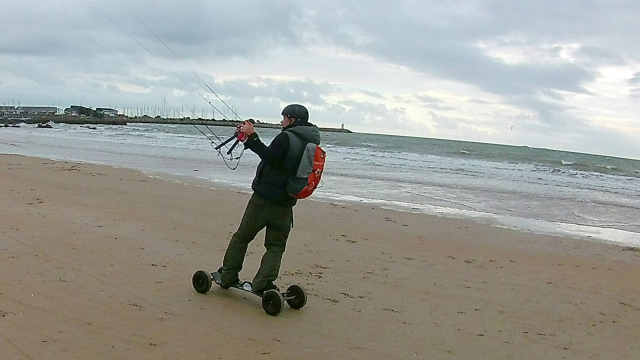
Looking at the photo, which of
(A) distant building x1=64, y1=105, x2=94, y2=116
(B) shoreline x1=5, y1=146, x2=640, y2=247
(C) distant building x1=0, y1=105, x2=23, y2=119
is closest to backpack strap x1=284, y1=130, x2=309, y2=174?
(B) shoreline x1=5, y1=146, x2=640, y2=247

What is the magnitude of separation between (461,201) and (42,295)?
43.0ft

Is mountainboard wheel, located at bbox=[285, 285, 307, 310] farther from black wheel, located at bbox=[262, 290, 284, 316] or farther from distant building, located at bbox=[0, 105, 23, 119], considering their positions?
distant building, located at bbox=[0, 105, 23, 119]

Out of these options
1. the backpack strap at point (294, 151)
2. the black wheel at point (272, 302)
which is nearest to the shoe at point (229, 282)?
the black wheel at point (272, 302)

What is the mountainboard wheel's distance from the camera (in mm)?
5336

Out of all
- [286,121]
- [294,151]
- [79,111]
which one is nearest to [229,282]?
[294,151]

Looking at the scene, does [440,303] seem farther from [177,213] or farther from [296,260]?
[177,213]

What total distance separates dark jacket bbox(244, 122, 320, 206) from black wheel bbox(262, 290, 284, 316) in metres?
0.81

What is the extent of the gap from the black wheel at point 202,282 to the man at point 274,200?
0.46 feet

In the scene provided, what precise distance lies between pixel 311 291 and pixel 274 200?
126 centimetres

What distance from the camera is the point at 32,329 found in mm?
4340

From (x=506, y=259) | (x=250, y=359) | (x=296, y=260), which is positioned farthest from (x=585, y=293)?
(x=250, y=359)

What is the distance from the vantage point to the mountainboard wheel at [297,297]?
5.34 meters

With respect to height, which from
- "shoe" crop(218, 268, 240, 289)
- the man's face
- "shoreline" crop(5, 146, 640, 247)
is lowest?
"shoe" crop(218, 268, 240, 289)

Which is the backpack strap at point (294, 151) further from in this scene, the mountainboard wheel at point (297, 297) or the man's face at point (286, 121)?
the mountainboard wheel at point (297, 297)
